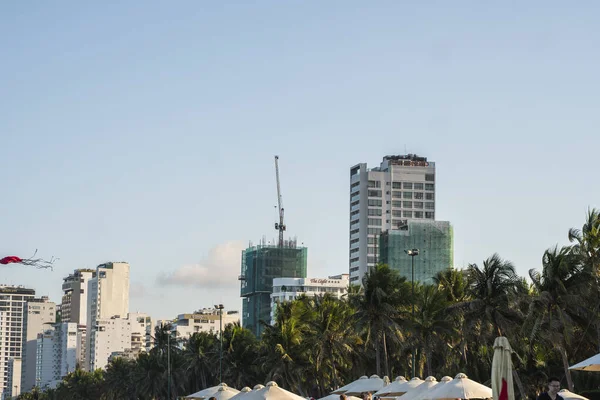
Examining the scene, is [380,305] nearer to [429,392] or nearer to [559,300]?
[559,300]

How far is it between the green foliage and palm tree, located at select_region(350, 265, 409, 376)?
7 cm

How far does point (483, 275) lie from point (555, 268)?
586 cm

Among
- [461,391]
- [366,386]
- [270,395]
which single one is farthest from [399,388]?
[366,386]

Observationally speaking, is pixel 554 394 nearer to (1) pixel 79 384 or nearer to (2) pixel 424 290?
(2) pixel 424 290

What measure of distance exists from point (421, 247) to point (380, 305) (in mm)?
117291

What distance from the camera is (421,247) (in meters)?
188

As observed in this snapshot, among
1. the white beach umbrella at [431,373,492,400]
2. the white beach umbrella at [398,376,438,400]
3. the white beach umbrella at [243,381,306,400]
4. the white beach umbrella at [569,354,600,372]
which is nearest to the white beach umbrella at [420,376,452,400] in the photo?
the white beach umbrella at [431,373,492,400]

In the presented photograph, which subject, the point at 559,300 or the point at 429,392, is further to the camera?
the point at 559,300

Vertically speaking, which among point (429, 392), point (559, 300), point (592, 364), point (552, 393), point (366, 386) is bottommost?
point (366, 386)

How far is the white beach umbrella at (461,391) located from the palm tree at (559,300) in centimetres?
1625

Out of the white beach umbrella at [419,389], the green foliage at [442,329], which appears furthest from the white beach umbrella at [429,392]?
the green foliage at [442,329]

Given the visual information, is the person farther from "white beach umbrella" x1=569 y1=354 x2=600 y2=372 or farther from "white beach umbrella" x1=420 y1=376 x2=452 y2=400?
"white beach umbrella" x1=420 y1=376 x2=452 y2=400

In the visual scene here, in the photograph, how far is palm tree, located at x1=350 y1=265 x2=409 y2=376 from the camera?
72.1 meters

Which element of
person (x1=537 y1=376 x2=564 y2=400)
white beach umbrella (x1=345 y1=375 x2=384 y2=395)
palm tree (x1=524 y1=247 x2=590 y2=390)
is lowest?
white beach umbrella (x1=345 y1=375 x2=384 y2=395)
